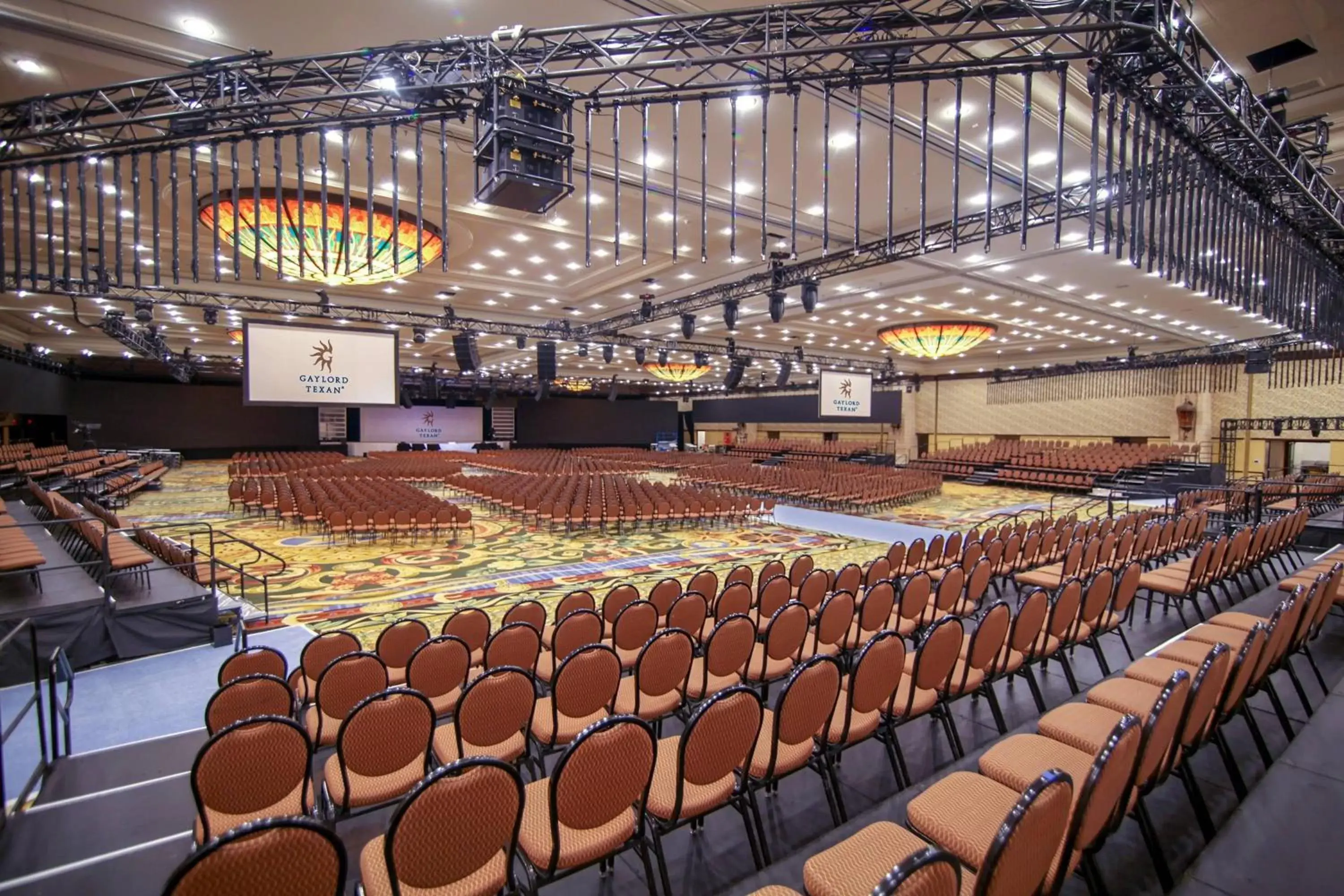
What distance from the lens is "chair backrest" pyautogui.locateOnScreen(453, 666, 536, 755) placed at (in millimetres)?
2691

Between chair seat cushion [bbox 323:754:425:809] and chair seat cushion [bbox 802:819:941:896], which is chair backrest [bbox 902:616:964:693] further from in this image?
chair seat cushion [bbox 323:754:425:809]

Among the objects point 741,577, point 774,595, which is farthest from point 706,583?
point 774,595

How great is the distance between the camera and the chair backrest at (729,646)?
3590 millimetres

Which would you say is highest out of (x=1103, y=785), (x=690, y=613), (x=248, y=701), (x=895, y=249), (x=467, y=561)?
(x=895, y=249)

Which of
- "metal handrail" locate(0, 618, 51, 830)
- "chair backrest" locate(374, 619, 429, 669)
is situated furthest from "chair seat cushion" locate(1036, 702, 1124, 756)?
"metal handrail" locate(0, 618, 51, 830)

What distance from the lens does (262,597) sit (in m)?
7.72

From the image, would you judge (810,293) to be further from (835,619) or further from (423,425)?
(423,425)

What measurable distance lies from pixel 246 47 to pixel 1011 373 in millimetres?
27915

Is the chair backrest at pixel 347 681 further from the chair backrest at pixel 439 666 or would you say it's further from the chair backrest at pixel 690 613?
the chair backrest at pixel 690 613

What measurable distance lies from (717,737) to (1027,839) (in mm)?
1083

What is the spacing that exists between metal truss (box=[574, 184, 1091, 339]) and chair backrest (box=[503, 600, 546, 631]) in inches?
161

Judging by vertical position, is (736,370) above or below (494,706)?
above

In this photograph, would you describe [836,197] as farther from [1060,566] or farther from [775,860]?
[775,860]

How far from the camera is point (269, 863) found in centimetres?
142
